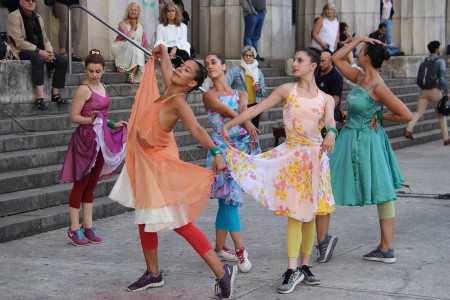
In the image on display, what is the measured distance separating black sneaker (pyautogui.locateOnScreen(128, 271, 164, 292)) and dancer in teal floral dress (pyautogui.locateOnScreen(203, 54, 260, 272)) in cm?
81

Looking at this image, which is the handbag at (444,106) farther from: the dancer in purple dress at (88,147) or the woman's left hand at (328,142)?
the woman's left hand at (328,142)

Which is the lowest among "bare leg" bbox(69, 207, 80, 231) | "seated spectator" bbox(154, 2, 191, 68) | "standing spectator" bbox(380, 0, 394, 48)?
"bare leg" bbox(69, 207, 80, 231)

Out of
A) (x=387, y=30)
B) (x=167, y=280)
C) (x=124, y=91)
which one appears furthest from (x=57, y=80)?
(x=387, y=30)

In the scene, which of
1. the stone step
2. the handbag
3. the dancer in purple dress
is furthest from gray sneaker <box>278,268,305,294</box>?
the handbag

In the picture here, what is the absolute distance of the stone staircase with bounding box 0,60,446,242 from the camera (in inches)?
386

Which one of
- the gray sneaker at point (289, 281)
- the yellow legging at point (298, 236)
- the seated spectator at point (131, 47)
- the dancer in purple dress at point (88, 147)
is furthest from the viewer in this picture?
the seated spectator at point (131, 47)

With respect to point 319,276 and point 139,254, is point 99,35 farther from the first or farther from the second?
point 319,276

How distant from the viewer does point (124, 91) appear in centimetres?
1463

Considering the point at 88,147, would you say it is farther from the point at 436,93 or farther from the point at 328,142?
the point at 436,93

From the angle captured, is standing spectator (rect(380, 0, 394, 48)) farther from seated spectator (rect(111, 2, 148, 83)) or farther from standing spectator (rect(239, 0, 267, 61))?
seated spectator (rect(111, 2, 148, 83))

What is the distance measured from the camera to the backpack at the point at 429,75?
18297 millimetres

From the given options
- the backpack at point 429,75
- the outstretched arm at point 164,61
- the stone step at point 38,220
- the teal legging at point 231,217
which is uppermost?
the outstretched arm at point 164,61

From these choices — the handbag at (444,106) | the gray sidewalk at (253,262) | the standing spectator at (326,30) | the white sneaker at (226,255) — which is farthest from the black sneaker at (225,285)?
the standing spectator at (326,30)

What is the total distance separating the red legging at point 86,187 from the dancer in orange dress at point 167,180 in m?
1.73
